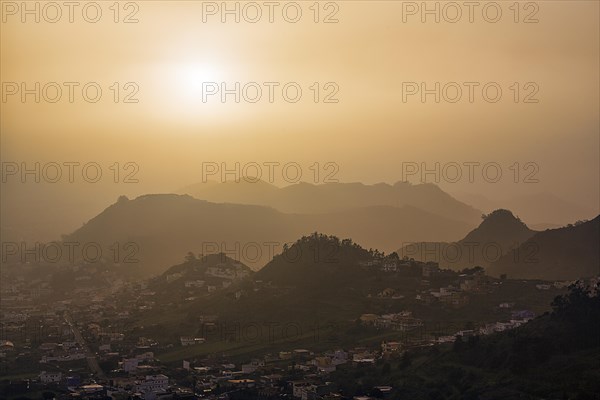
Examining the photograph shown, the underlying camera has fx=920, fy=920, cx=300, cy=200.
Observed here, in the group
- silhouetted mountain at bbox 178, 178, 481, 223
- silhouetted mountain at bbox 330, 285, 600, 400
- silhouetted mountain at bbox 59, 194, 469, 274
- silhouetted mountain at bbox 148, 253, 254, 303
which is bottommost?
silhouetted mountain at bbox 330, 285, 600, 400

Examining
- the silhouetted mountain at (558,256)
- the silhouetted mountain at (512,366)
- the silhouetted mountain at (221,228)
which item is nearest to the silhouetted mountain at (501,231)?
the silhouetted mountain at (558,256)

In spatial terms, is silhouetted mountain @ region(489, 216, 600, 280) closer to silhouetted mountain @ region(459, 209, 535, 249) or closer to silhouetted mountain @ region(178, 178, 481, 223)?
silhouetted mountain @ region(459, 209, 535, 249)

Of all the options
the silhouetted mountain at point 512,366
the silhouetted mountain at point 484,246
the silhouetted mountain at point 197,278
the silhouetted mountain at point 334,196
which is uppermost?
the silhouetted mountain at point 334,196

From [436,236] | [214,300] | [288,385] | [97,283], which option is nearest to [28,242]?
[97,283]

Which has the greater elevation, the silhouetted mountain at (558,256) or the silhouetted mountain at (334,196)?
the silhouetted mountain at (334,196)

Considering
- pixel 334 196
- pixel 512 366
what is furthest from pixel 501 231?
pixel 334 196

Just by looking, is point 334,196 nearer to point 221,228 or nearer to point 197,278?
point 221,228

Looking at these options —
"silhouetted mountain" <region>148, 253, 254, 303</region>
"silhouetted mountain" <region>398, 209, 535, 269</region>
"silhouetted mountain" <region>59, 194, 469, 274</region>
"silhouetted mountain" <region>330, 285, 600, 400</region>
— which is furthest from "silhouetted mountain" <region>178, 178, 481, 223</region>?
"silhouetted mountain" <region>330, 285, 600, 400</region>

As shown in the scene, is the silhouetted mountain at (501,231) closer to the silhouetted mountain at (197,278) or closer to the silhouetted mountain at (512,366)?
the silhouetted mountain at (197,278)
